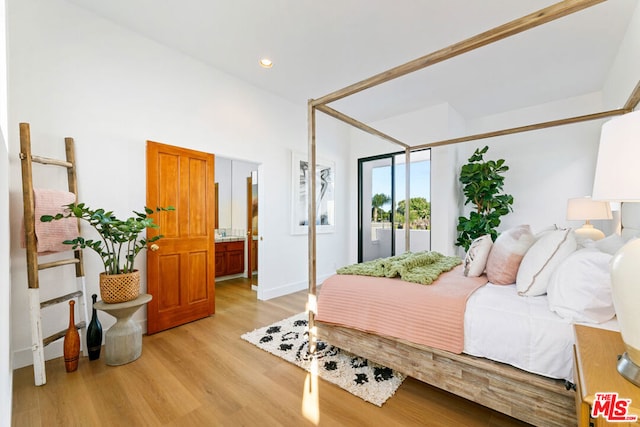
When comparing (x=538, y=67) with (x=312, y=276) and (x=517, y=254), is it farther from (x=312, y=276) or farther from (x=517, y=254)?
(x=312, y=276)

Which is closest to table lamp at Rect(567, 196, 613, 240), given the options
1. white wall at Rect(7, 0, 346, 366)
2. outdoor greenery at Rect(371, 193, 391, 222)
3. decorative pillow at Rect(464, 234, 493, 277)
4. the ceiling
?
decorative pillow at Rect(464, 234, 493, 277)

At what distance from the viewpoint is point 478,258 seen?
2301 millimetres

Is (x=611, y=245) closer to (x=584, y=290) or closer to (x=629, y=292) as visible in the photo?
(x=584, y=290)

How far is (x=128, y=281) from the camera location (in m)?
2.33

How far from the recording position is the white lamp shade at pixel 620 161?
0.86 m

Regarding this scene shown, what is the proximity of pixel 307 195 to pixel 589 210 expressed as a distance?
3.56 metres

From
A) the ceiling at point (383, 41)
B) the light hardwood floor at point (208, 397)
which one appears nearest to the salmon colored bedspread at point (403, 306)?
the light hardwood floor at point (208, 397)

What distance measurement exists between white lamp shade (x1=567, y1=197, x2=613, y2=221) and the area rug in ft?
9.32

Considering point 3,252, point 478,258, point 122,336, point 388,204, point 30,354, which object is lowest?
point 30,354

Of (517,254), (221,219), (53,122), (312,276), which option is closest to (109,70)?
(53,122)

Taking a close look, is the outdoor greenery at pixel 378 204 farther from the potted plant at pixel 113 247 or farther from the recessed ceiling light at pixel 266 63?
the potted plant at pixel 113 247

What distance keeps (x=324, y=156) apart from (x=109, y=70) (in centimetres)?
316

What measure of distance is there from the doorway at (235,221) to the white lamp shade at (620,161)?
14.9 ft

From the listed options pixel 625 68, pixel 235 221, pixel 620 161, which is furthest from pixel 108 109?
pixel 625 68
